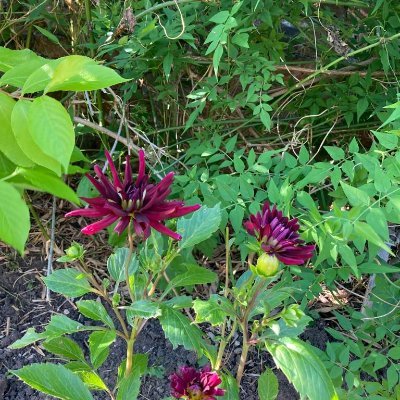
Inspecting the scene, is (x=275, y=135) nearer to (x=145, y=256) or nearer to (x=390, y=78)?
(x=390, y=78)

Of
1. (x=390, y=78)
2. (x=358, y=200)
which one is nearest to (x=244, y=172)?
(x=358, y=200)

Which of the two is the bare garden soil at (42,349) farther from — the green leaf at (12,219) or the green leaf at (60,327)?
the green leaf at (12,219)

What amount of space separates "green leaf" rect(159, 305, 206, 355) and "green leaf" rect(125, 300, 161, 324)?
4 centimetres

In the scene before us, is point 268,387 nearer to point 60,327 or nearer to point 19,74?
point 60,327

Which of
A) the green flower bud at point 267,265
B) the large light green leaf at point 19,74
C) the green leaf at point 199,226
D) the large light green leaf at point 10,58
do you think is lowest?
the green leaf at point 199,226

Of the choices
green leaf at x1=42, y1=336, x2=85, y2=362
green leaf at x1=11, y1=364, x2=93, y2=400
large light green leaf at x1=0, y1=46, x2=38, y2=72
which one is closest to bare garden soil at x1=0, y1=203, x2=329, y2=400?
green leaf at x1=42, y1=336, x2=85, y2=362

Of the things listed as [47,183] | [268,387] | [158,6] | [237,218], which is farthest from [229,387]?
[158,6]

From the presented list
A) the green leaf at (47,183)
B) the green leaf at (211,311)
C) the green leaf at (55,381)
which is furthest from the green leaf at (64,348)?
the green leaf at (47,183)

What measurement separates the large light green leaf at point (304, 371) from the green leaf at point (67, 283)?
1.13 feet

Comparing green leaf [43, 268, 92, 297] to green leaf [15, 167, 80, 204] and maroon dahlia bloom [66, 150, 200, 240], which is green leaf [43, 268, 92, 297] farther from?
green leaf [15, 167, 80, 204]

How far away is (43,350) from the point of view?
5.41 feet

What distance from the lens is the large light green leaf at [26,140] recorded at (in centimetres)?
69

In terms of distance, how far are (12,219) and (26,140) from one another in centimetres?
11

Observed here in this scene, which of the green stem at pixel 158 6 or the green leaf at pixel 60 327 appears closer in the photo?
the green leaf at pixel 60 327
